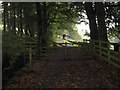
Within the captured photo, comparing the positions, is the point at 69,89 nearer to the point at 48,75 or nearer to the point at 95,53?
the point at 48,75

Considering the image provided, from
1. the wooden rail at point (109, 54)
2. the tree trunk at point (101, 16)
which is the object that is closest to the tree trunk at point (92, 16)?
the wooden rail at point (109, 54)

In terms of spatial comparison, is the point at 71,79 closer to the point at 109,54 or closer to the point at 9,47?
the point at 9,47

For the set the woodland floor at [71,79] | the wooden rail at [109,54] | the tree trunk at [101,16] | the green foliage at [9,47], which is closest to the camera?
the woodland floor at [71,79]

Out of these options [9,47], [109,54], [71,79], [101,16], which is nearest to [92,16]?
[101,16]

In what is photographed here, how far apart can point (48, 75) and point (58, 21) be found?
1458 inches

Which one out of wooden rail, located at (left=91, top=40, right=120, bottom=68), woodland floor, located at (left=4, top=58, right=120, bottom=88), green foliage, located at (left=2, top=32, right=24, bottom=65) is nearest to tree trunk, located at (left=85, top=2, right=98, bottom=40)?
wooden rail, located at (left=91, top=40, right=120, bottom=68)

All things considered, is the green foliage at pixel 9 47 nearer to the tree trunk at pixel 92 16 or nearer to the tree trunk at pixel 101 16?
the tree trunk at pixel 101 16

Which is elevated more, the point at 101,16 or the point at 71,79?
the point at 101,16

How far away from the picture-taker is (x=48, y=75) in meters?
12.9

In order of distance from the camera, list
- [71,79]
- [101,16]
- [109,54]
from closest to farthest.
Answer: [71,79] < [109,54] < [101,16]

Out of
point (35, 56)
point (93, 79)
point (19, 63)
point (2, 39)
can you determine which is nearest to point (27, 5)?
point (35, 56)

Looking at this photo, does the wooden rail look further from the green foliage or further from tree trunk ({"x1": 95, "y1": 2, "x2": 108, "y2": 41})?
the green foliage

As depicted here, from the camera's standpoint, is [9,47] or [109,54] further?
[109,54]

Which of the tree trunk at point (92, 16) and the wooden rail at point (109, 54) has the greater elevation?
the tree trunk at point (92, 16)
